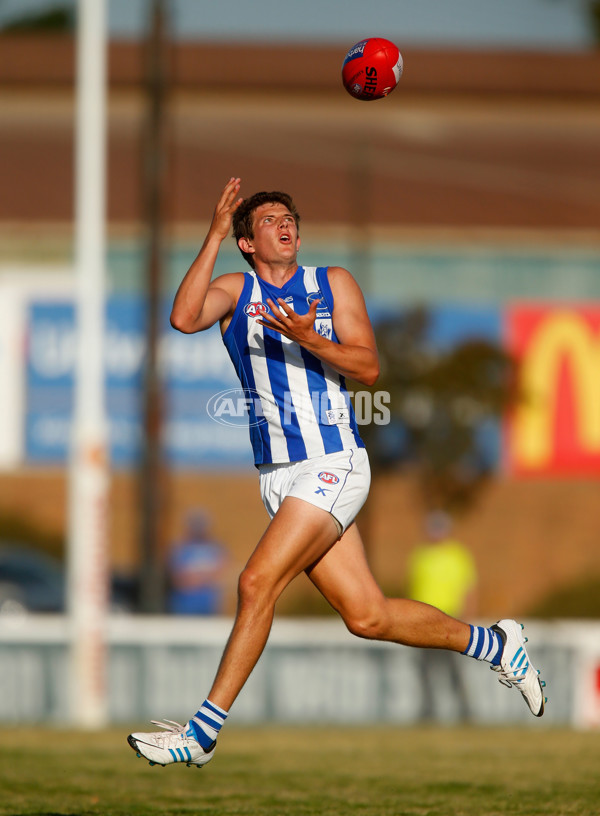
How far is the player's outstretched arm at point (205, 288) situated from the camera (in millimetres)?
6129

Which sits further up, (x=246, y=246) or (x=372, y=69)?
(x=372, y=69)

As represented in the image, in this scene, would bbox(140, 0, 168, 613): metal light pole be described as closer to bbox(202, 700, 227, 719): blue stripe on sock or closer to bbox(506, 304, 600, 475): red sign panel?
bbox(506, 304, 600, 475): red sign panel

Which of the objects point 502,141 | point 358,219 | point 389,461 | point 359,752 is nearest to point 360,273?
point 358,219

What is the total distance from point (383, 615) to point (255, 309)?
1.49 m

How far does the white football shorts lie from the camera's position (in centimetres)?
618

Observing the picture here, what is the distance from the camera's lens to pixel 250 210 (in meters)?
6.51

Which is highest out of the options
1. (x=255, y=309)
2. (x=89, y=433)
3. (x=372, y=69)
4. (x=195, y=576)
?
(x=372, y=69)

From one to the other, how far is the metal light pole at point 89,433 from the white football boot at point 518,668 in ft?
25.2

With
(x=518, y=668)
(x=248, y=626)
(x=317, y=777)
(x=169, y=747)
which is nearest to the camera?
(x=169, y=747)

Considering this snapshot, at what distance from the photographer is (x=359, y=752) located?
10.3 metres

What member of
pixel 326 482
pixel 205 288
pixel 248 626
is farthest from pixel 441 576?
pixel 205 288

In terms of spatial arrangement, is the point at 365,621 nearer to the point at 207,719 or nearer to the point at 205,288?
the point at 207,719

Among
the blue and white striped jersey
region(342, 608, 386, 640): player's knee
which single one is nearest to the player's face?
the blue and white striped jersey

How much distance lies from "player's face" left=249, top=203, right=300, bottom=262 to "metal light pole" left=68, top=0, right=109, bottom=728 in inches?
326
